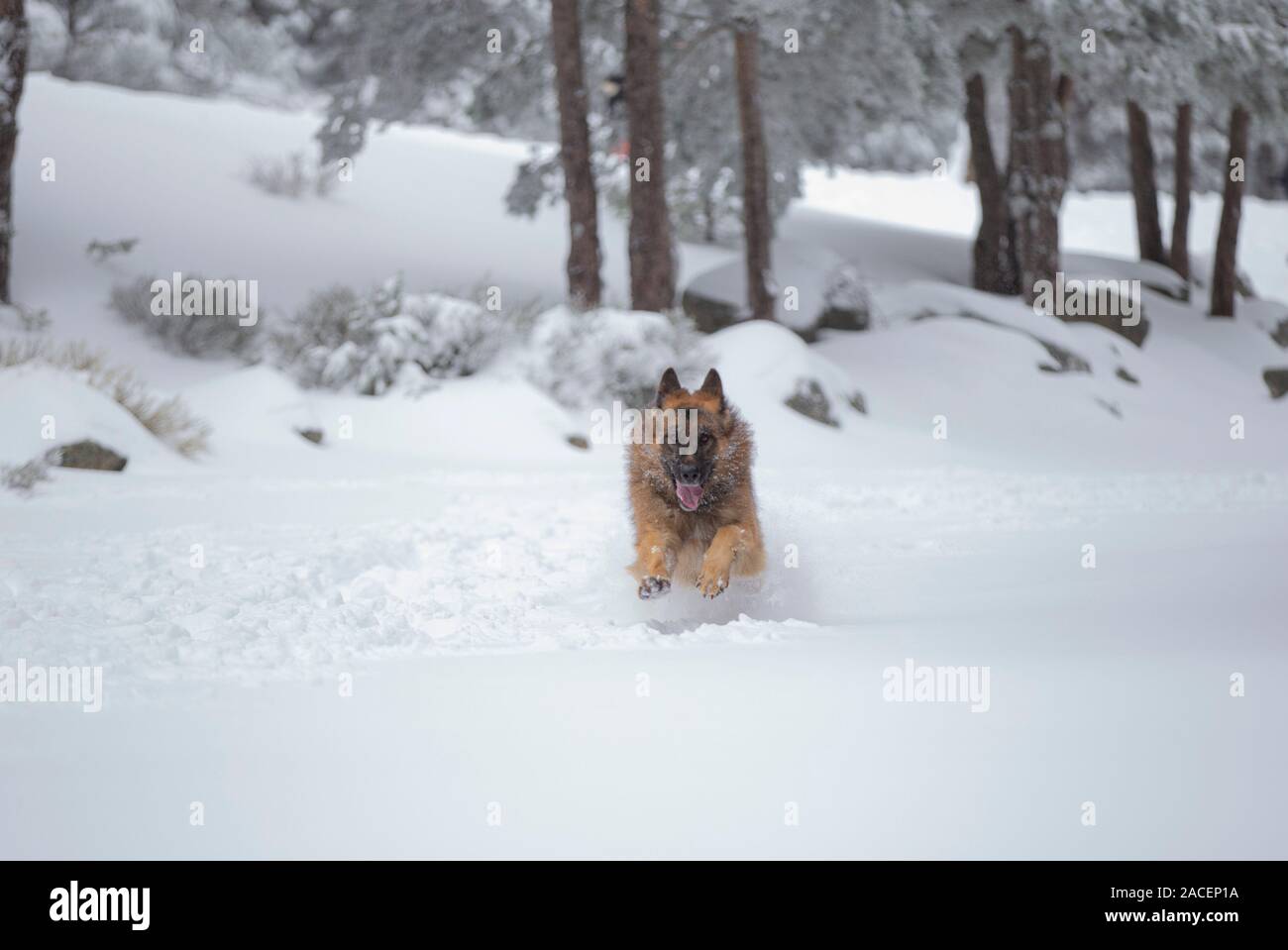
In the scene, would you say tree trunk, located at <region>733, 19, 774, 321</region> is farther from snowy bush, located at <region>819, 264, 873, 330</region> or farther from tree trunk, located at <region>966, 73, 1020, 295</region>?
tree trunk, located at <region>966, 73, 1020, 295</region>

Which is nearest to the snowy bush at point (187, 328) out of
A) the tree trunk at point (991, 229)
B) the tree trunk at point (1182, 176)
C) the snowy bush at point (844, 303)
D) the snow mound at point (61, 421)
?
the snow mound at point (61, 421)

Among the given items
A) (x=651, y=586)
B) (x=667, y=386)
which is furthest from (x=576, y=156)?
(x=651, y=586)

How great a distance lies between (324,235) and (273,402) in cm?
1036

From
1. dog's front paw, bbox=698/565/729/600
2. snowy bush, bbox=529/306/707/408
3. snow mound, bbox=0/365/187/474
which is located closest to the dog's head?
dog's front paw, bbox=698/565/729/600

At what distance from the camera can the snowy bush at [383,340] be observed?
13547 mm

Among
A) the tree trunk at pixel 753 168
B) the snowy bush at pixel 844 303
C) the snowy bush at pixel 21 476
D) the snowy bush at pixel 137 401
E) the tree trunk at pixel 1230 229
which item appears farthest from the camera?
the tree trunk at pixel 1230 229

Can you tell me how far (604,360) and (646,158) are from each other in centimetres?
270

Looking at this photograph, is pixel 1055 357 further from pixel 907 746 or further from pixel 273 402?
pixel 907 746

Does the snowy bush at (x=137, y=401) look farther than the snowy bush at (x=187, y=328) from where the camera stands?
No

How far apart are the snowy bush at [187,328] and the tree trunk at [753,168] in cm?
696

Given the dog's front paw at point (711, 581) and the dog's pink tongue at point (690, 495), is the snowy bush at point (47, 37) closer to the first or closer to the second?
the dog's pink tongue at point (690, 495)

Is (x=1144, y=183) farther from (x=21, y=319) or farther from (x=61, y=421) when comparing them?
(x=61, y=421)

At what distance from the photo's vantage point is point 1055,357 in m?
18.9

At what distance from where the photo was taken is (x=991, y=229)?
77.5ft
